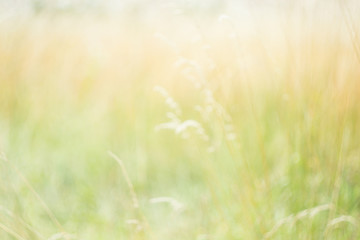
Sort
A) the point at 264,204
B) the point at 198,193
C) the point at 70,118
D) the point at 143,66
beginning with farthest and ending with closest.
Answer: the point at 143,66 → the point at 70,118 → the point at 198,193 → the point at 264,204

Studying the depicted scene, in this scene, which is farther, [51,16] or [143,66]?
[143,66]

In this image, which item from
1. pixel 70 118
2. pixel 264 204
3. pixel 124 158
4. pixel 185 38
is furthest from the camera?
pixel 185 38

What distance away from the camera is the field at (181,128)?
106 cm

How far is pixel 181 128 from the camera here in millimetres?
877

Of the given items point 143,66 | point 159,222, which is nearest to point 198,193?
point 159,222

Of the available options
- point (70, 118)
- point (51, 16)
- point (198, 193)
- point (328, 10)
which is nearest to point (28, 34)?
point (51, 16)

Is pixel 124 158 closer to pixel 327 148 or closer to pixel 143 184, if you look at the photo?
pixel 143 184

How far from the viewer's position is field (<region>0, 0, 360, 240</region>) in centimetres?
106

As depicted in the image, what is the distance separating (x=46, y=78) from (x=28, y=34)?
25cm

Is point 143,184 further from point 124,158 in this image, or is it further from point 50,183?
point 50,183

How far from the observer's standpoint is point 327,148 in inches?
47.6

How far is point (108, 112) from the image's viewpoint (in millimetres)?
1885

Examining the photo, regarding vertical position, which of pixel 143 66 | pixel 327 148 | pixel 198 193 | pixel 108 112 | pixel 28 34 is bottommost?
pixel 198 193

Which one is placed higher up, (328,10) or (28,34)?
(28,34)
